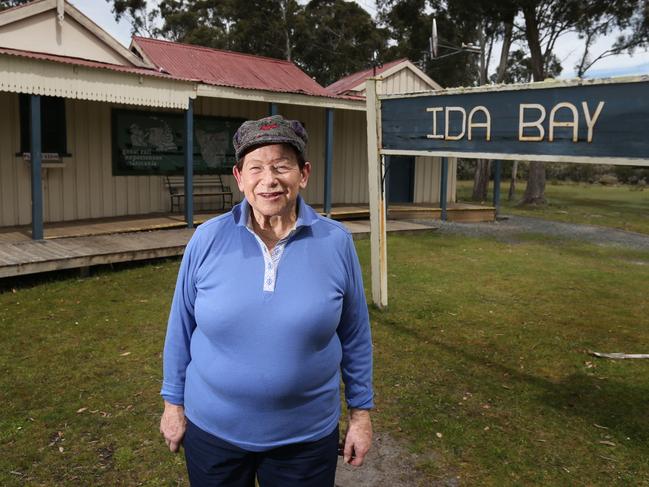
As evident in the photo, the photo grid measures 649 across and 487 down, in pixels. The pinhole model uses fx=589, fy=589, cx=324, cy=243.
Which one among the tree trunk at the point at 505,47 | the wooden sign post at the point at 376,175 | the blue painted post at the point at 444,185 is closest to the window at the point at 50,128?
the wooden sign post at the point at 376,175

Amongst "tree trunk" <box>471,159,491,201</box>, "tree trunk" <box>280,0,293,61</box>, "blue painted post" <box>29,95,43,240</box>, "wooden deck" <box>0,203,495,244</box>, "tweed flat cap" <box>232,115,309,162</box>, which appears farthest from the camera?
"tree trunk" <box>280,0,293,61</box>

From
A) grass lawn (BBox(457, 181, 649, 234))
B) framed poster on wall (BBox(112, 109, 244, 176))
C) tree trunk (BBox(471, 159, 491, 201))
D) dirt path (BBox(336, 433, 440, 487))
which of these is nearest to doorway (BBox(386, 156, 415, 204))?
grass lawn (BBox(457, 181, 649, 234))

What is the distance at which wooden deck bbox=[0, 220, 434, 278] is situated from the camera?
748cm

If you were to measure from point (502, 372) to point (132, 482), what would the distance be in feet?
10.7

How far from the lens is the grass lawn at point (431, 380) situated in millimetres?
3639

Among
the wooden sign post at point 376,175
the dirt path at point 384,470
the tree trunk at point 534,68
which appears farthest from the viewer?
the tree trunk at point 534,68

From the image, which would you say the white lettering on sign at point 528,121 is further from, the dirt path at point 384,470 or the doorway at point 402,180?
the doorway at point 402,180

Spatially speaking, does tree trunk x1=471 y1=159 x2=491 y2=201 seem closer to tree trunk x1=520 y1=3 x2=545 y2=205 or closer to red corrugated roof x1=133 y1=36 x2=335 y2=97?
tree trunk x1=520 y1=3 x2=545 y2=205

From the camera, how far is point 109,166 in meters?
11.5

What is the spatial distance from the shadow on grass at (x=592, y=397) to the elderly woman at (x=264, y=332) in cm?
281

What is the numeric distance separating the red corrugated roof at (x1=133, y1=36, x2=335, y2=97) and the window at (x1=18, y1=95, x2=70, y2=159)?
7.91ft

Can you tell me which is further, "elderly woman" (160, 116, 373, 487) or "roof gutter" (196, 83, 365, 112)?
"roof gutter" (196, 83, 365, 112)

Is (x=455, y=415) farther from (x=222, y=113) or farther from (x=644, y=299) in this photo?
(x=222, y=113)

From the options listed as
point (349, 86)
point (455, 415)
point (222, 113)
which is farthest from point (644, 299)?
point (349, 86)
